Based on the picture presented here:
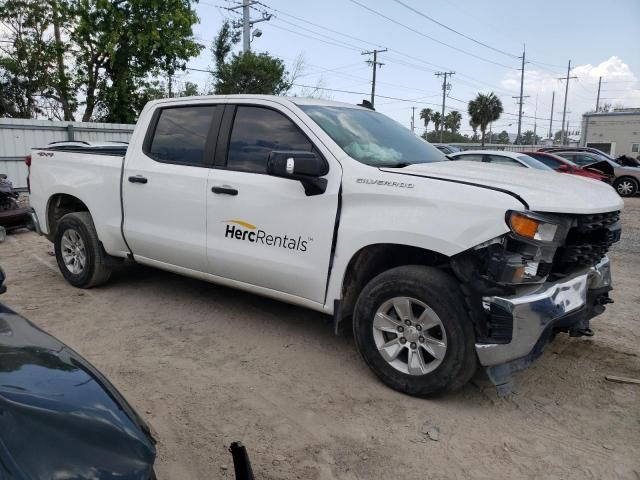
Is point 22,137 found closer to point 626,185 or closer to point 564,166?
point 564,166

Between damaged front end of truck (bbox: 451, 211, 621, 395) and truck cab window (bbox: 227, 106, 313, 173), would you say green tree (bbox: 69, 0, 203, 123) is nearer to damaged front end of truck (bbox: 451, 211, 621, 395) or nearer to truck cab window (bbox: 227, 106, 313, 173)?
truck cab window (bbox: 227, 106, 313, 173)

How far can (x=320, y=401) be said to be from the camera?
330cm

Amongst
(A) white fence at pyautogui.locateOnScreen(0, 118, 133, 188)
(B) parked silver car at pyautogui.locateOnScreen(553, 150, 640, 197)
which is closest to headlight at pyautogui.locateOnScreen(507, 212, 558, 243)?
(A) white fence at pyautogui.locateOnScreen(0, 118, 133, 188)

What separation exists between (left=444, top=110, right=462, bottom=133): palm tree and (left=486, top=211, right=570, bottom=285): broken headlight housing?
3350 inches

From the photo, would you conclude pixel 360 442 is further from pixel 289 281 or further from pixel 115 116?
pixel 115 116

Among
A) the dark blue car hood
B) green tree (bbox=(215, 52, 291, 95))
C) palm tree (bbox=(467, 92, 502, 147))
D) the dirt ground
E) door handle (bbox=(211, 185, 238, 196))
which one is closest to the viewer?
the dark blue car hood

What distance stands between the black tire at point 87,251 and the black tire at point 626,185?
16.3m

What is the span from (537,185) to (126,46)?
21.2 metres

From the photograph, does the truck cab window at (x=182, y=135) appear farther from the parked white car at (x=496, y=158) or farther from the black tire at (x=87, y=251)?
the parked white car at (x=496, y=158)

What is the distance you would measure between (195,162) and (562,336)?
3431 mm

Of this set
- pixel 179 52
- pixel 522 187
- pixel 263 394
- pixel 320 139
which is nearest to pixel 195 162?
pixel 320 139

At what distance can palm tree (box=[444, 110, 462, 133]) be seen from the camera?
275 ft

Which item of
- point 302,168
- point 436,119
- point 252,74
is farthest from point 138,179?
point 436,119

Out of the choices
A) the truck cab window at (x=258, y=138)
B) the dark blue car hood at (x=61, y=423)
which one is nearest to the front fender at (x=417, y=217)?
the truck cab window at (x=258, y=138)
